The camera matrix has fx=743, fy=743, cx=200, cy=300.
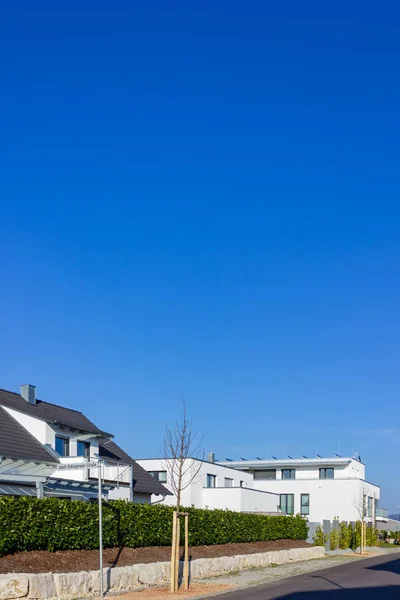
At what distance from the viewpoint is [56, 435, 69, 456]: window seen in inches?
1232

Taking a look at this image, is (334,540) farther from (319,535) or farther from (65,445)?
(65,445)

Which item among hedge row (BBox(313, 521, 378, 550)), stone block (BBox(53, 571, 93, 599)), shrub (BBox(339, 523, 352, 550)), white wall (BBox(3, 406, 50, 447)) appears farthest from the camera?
shrub (BBox(339, 523, 352, 550))

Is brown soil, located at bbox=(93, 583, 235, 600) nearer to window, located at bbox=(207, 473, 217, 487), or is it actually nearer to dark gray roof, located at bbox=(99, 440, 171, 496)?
dark gray roof, located at bbox=(99, 440, 171, 496)

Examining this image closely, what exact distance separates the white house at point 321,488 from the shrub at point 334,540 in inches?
444

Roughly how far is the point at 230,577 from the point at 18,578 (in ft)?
31.4

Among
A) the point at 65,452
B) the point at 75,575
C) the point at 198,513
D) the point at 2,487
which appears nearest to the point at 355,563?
the point at 198,513

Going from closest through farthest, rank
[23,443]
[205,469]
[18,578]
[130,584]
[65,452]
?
[18,578] < [130,584] < [23,443] < [65,452] < [205,469]

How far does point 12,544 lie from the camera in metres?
17.2

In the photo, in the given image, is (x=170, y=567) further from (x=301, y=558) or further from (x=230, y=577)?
(x=301, y=558)

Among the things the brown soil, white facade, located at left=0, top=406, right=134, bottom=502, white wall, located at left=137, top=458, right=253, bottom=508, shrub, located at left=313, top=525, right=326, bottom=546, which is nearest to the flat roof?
white wall, located at left=137, top=458, right=253, bottom=508

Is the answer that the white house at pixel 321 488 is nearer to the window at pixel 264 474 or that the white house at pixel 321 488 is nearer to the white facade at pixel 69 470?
the window at pixel 264 474

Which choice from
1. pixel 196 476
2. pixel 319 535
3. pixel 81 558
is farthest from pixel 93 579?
pixel 196 476

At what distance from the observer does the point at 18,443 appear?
28453 millimetres

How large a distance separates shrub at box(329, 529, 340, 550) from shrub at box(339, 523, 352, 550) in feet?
2.15
